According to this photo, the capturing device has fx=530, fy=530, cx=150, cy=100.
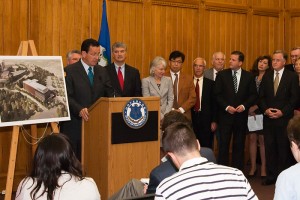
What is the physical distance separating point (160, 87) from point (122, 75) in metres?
0.58

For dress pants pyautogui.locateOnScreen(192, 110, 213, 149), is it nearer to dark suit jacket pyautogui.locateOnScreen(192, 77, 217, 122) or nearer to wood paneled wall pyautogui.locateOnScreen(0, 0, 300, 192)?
dark suit jacket pyautogui.locateOnScreen(192, 77, 217, 122)

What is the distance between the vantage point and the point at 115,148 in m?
5.02

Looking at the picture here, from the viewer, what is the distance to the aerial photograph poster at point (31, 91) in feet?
16.9

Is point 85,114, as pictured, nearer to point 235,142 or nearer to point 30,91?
point 30,91

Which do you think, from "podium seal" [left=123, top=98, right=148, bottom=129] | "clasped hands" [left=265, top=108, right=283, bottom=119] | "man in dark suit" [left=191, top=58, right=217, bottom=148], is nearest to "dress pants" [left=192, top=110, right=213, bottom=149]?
"man in dark suit" [left=191, top=58, right=217, bottom=148]

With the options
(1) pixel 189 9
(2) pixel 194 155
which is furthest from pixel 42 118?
(1) pixel 189 9

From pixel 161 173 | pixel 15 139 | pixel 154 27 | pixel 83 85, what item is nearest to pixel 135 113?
pixel 83 85

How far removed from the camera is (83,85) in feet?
18.3

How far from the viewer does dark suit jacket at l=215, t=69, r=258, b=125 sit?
24.1 ft

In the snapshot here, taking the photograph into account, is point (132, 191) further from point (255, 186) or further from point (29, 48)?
point (255, 186)

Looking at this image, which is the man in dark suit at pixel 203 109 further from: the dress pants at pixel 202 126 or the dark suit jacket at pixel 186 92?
the dark suit jacket at pixel 186 92

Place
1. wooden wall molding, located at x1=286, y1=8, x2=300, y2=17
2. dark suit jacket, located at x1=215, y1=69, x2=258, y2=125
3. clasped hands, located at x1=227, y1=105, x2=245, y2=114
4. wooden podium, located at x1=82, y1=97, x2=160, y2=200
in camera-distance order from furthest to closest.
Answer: wooden wall molding, located at x1=286, y1=8, x2=300, y2=17
dark suit jacket, located at x1=215, y1=69, x2=258, y2=125
clasped hands, located at x1=227, y1=105, x2=245, y2=114
wooden podium, located at x1=82, y1=97, x2=160, y2=200

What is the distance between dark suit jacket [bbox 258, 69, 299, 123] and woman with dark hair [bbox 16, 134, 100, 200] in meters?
4.84

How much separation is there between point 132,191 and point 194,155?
25.0 inches
